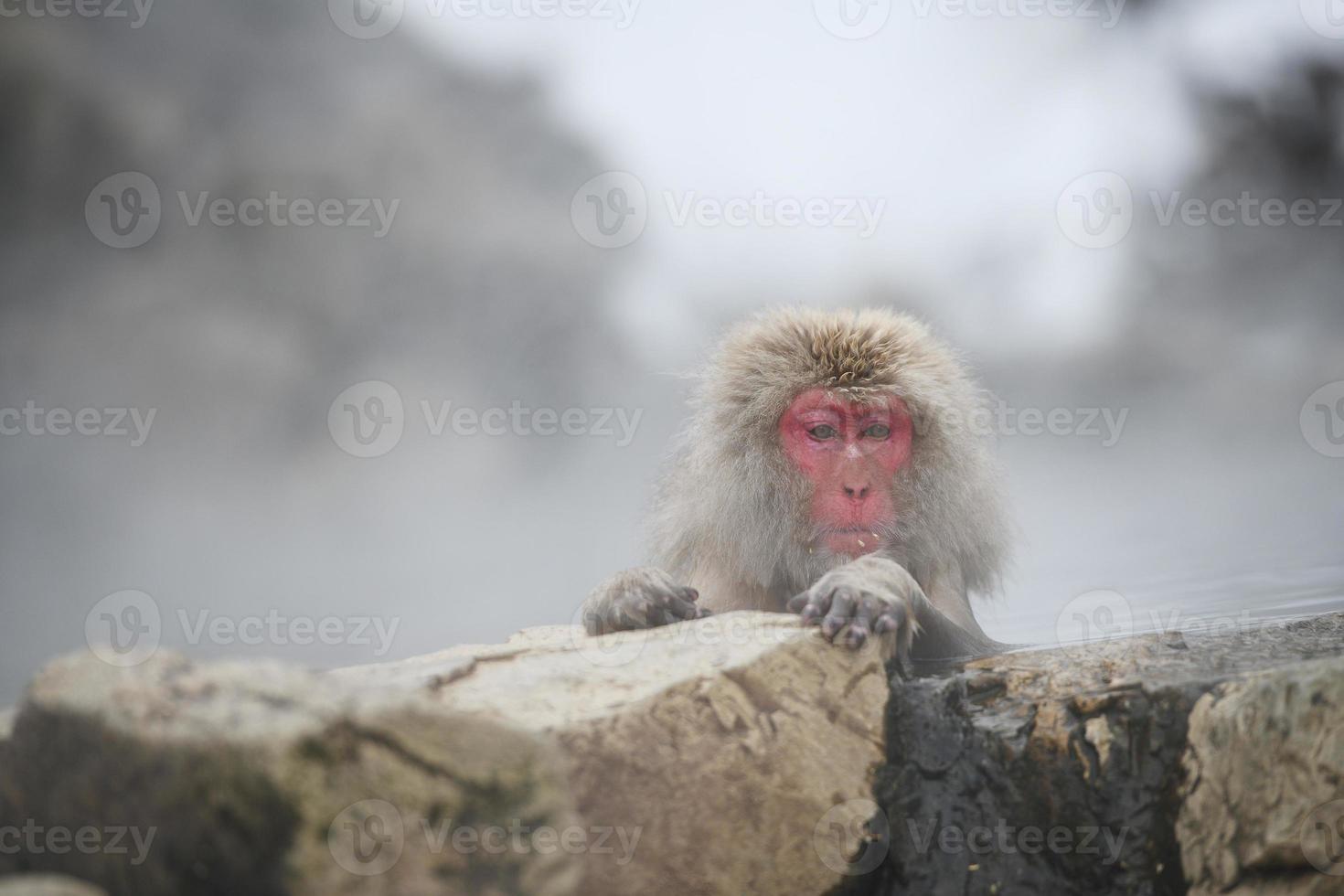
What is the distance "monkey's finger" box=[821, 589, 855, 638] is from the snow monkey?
2.00ft

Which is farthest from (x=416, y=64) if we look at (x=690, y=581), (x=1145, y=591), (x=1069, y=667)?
(x=1069, y=667)

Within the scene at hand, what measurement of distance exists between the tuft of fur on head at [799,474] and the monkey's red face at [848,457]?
37mm

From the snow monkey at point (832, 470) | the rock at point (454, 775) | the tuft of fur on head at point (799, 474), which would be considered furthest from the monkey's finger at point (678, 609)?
the rock at point (454, 775)

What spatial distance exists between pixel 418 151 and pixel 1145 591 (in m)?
6.21

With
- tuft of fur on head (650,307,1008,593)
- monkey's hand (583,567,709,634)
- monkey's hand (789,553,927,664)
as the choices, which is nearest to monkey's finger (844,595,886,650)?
monkey's hand (789,553,927,664)

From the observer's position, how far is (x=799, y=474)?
10.6 ft

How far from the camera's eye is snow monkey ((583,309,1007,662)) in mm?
3170

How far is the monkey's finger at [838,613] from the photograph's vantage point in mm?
2252

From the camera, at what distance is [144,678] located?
1480mm

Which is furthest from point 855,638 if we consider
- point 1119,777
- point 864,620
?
point 1119,777

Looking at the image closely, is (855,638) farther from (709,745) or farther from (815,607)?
(709,745)

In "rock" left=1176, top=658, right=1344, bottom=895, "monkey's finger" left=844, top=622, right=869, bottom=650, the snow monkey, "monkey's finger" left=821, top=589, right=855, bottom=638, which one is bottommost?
"rock" left=1176, top=658, right=1344, bottom=895

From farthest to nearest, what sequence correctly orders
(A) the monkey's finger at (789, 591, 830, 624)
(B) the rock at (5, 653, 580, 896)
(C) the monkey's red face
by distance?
1. (C) the monkey's red face
2. (A) the monkey's finger at (789, 591, 830, 624)
3. (B) the rock at (5, 653, 580, 896)

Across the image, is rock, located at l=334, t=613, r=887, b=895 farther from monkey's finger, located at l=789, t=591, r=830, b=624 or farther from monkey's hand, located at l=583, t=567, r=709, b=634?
monkey's hand, located at l=583, t=567, r=709, b=634
